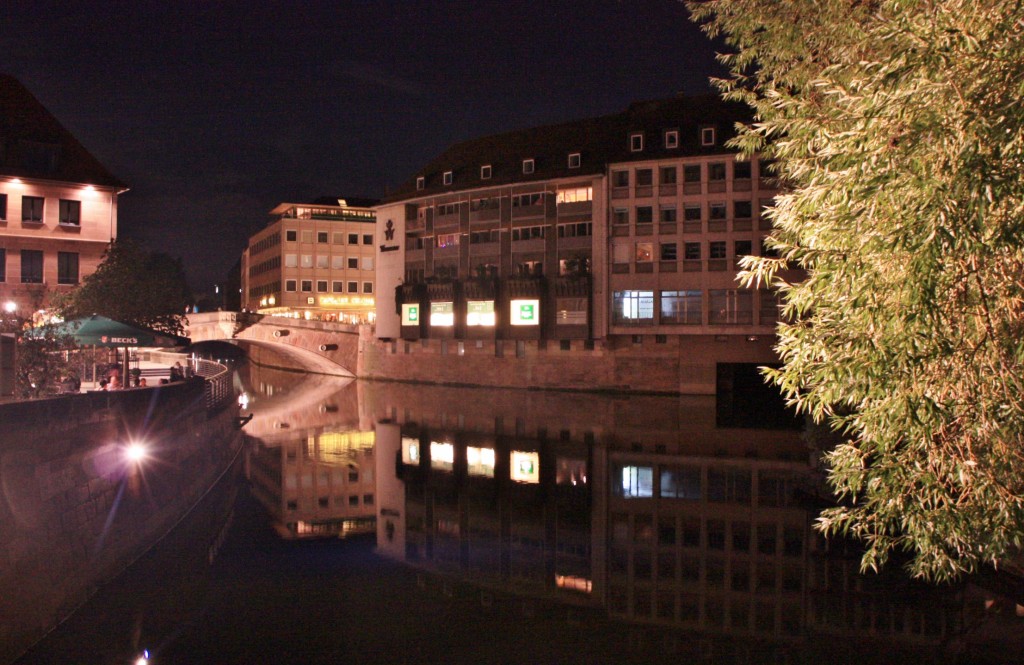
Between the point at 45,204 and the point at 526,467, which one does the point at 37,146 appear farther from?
the point at 526,467

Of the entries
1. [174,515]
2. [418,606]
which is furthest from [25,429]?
[418,606]

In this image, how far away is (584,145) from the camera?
57.1 m

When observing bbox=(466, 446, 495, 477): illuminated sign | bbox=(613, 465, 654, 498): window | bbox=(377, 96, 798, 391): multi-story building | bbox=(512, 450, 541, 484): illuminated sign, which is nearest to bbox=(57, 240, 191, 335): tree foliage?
bbox=(466, 446, 495, 477): illuminated sign

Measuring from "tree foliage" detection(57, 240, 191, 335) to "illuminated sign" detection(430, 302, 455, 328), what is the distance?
2186cm

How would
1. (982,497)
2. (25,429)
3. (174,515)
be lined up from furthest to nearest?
(174,515) → (25,429) → (982,497)

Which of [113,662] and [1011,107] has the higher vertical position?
[1011,107]

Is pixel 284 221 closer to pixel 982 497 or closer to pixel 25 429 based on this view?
pixel 25 429

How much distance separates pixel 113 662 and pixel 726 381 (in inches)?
1775

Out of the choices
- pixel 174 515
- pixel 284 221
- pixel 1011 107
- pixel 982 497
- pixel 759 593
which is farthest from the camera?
pixel 284 221

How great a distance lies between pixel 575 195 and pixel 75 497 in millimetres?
41409

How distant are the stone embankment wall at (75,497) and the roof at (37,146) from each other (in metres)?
22.5

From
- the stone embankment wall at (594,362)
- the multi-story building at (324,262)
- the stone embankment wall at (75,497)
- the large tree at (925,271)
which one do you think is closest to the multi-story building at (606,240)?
the stone embankment wall at (594,362)

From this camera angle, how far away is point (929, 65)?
23.9 feet

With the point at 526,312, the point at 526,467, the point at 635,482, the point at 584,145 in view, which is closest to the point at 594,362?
the point at 526,312
